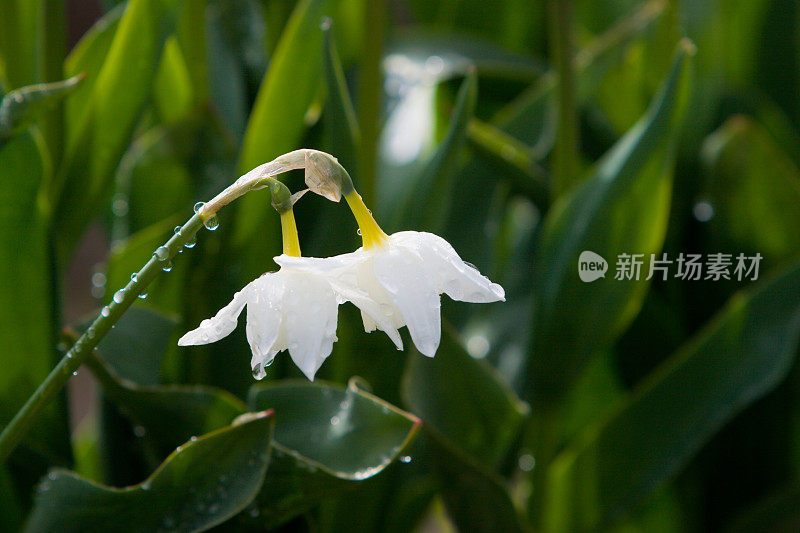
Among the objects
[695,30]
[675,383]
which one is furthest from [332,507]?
[695,30]

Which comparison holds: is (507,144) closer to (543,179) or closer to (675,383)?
(543,179)

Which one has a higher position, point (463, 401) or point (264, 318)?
point (264, 318)

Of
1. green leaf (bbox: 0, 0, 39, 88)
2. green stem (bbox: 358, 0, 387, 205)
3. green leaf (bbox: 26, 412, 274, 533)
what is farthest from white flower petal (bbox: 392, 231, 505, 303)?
green leaf (bbox: 0, 0, 39, 88)

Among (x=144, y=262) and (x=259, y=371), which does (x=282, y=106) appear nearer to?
(x=144, y=262)

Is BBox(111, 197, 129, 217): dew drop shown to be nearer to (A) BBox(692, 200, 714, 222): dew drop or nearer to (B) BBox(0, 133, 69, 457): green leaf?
(B) BBox(0, 133, 69, 457): green leaf

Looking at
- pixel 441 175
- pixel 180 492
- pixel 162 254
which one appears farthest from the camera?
pixel 441 175

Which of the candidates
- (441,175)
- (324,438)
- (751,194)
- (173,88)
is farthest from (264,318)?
(751,194)
